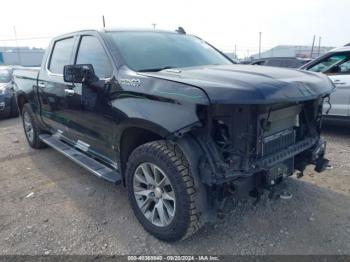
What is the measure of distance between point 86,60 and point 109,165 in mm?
1246

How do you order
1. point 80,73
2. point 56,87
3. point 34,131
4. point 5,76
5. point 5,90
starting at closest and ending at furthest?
point 80,73 → point 56,87 → point 34,131 → point 5,90 → point 5,76

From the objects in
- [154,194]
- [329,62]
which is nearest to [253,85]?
[154,194]

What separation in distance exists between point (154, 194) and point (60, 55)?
272cm

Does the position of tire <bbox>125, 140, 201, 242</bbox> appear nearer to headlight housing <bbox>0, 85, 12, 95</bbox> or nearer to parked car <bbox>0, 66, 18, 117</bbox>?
parked car <bbox>0, 66, 18, 117</bbox>

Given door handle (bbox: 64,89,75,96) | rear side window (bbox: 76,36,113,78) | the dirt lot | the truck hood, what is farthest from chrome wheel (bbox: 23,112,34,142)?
the truck hood

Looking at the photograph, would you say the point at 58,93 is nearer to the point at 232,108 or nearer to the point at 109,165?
the point at 109,165

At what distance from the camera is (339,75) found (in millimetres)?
5777

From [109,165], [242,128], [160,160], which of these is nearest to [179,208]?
[160,160]

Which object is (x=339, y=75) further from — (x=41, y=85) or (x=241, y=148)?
(x=41, y=85)

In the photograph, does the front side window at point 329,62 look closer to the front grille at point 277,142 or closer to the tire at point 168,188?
the front grille at point 277,142

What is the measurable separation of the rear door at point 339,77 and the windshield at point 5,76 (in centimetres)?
890

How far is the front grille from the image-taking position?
2.71m

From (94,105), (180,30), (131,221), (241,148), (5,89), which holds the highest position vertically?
(180,30)

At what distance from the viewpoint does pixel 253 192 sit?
2.71 meters
